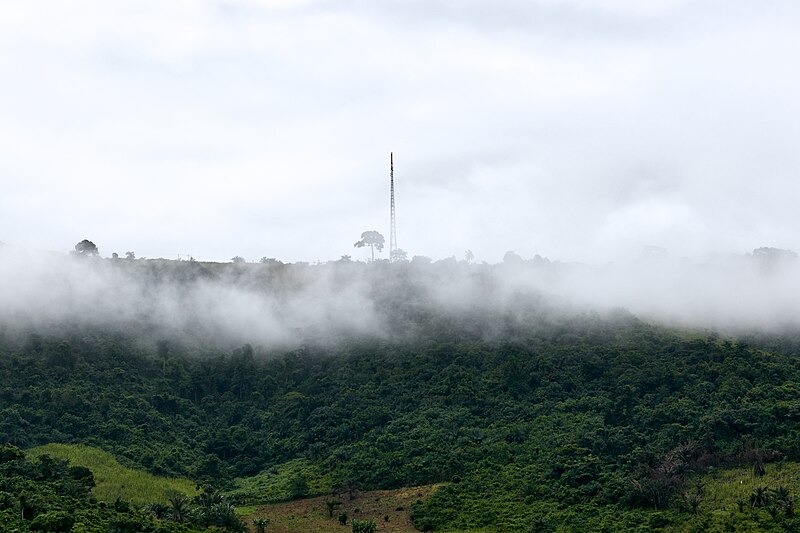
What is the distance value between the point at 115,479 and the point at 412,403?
132ft

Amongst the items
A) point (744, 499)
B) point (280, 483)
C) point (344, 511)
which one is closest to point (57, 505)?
point (344, 511)

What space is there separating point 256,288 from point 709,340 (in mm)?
78205

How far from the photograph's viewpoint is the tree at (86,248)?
162 m

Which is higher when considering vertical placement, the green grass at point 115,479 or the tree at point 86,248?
the tree at point 86,248

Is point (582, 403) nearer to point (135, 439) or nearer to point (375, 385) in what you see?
point (375, 385)

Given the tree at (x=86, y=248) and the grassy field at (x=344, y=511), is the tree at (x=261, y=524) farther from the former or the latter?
the tree at (x=86, y=248)

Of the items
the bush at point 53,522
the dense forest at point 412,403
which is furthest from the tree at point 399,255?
the bush at point 53,522

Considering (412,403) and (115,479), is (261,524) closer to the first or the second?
(115,479)

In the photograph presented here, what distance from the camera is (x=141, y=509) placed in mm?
81250

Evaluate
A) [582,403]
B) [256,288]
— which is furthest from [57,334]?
[582,403]

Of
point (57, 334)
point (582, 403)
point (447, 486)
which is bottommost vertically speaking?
point (447, 486)

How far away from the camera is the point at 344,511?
9206 centimetres

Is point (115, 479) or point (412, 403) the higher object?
point (412, 403)

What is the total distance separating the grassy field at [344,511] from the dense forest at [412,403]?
172cm
